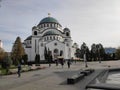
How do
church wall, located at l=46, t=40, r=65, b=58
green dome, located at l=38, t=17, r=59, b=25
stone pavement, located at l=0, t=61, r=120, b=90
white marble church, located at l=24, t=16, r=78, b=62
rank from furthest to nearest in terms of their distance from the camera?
green dome, located at l=38, t=17, r=59, b=25
white marble church, located at l=24, t=16, r=78, b=62
church wall, located at l=46, t=40, r=65, b=58
stone pavement, located at l=0, t=61, r=120, b=90

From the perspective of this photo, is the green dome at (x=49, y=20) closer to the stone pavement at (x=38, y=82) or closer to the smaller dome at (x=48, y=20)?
the smaller dome at (x=48, y=20)

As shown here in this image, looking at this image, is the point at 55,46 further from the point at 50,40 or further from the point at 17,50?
the point at 17,50

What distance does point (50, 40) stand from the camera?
3871 inches

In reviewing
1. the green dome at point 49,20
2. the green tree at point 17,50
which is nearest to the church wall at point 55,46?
the green dome at point 49,20

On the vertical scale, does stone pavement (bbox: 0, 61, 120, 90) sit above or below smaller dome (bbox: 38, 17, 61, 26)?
below

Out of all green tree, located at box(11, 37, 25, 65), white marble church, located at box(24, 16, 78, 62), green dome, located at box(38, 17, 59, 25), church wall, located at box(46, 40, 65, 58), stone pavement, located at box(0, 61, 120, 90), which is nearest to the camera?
stone pavement, located at box(0, 61, 120, 90)

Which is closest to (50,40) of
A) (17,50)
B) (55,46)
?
(55,46)

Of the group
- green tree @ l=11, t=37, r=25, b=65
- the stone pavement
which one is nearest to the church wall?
green tree @ l=11, t=37, r=25, b=65

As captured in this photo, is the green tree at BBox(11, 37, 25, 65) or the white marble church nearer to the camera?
the green tree at BBox(11, 37, 25, 65)

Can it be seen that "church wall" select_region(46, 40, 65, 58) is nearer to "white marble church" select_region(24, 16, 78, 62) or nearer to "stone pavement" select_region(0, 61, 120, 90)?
"white marble church" select_region(24, 16, 78, 62)

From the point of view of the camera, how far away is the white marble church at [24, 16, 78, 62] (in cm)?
9756

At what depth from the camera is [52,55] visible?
96125 mm

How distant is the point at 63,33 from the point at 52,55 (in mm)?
13140

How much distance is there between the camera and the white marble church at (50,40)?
97562 mm
